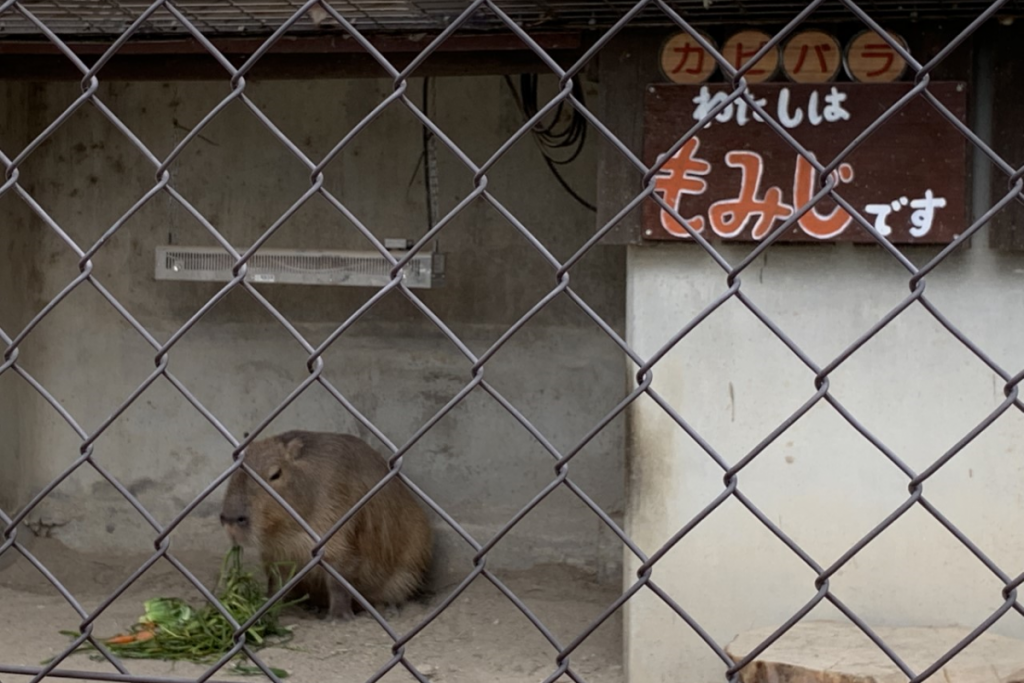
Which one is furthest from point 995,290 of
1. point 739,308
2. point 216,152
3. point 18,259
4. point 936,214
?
point 18,259

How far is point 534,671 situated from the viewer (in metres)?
4.51

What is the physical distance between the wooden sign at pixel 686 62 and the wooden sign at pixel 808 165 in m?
0.04

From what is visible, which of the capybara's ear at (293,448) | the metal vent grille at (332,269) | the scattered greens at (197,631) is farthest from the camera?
the capybara's ear at (293,448)

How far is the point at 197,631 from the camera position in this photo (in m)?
4.80

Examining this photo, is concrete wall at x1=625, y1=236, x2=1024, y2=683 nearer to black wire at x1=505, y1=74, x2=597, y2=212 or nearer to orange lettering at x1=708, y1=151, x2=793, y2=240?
orange lettering at x1=708, y1=151, x2=793, y2=240

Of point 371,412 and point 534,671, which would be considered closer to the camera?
point 534,671

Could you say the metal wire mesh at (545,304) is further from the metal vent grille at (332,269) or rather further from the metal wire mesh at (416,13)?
the metal vent grille at (332,269)

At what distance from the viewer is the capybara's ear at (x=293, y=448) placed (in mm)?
5289

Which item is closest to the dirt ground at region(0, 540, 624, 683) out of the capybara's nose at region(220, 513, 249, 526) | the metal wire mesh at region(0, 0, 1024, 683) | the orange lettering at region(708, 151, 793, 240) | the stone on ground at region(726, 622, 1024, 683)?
the capybara's nose at region(220, 513, 249, 526)

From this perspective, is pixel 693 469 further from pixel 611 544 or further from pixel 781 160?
pixel 611 544

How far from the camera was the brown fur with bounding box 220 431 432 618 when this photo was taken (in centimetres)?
526

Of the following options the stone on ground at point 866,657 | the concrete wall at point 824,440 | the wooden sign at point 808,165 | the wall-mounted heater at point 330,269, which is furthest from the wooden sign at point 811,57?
the wall-mounted heater at point 330,269

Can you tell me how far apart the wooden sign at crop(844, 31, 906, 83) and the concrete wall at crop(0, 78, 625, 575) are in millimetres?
1804

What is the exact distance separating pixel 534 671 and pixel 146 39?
2629 mm
